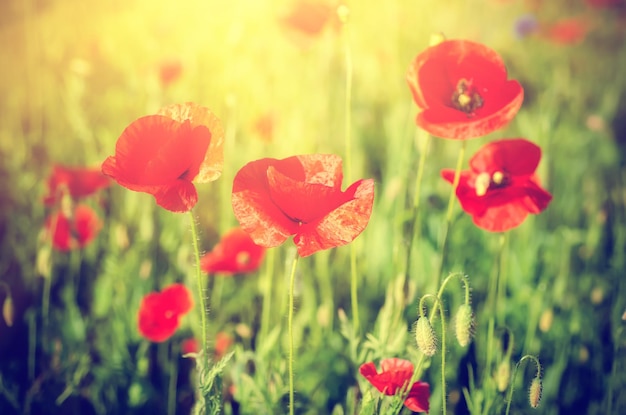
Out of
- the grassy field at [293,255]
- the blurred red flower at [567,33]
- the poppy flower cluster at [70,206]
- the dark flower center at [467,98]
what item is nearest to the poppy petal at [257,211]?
the grassy field at [293,255]

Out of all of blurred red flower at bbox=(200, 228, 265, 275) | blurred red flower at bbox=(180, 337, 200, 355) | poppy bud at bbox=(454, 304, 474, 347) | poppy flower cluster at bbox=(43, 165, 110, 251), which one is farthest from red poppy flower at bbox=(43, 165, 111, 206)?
poppy bud at bbox=(454, 304, 474, 347)

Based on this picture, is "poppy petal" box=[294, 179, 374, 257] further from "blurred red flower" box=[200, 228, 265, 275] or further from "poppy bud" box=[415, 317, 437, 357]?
"blurred red flower" box=[200, 228, 265, 275]

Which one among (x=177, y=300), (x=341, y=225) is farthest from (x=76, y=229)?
(x=341, y=225)

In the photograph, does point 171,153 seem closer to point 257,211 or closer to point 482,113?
point 257,211

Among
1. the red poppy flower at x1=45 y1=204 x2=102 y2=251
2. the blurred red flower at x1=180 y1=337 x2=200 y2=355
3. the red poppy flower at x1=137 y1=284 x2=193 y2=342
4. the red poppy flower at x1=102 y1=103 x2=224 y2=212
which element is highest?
the red poppy flower at x1=102 y1=103 x2=224 y2=212

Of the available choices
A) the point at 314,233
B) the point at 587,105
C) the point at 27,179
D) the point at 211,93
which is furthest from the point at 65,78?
the point at 587,105
